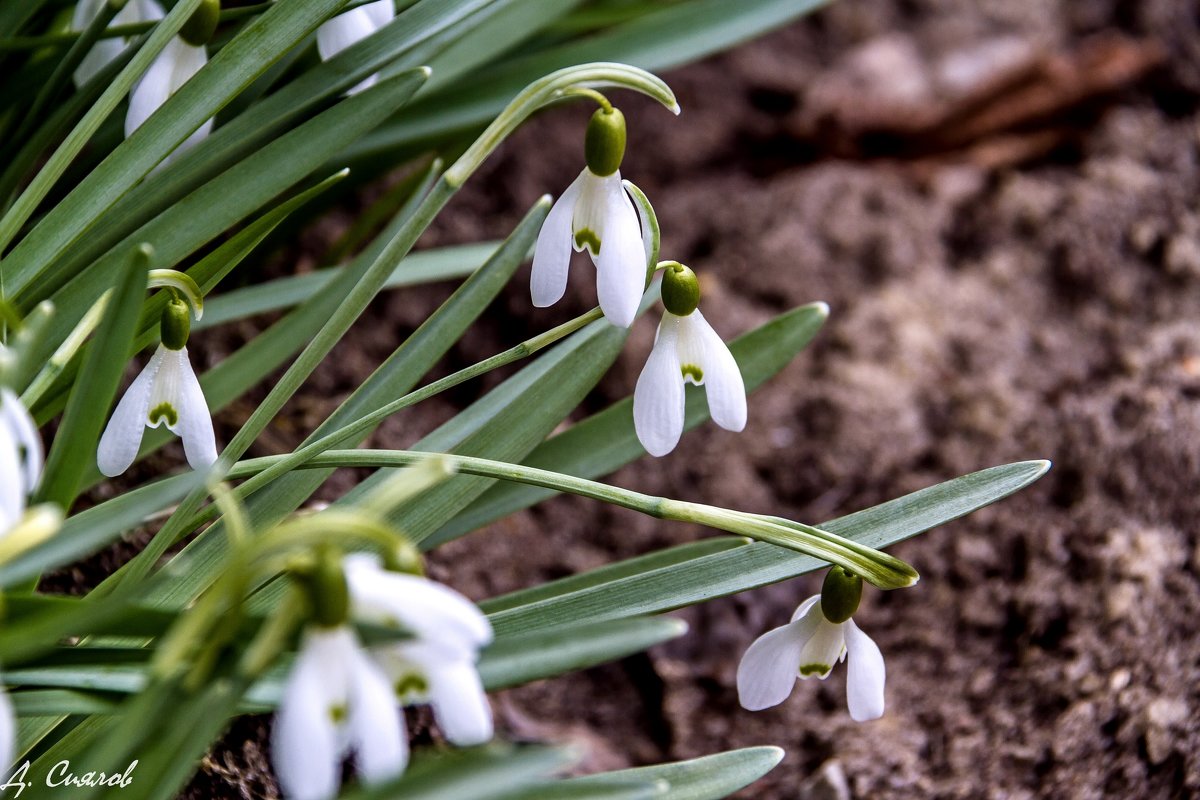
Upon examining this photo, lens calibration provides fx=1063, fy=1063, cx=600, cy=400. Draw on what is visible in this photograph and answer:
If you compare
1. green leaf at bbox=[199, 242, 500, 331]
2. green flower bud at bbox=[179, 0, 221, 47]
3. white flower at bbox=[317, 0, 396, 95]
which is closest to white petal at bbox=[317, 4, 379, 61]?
white flower at bbox=[317, 0, 396, 95]

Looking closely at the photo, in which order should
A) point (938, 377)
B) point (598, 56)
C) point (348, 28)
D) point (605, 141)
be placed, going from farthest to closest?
point (938, 377), point (598, 56), point (348, 28), point (605, 141)

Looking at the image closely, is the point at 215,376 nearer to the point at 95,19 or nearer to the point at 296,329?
the point at 296,329

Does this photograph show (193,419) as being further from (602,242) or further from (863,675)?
(863,675)

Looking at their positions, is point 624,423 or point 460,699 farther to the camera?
point 624,423

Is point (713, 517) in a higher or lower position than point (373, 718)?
higher

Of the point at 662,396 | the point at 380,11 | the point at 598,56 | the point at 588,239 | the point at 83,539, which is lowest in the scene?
the point at 83,539

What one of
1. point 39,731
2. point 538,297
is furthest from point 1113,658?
point 39,731

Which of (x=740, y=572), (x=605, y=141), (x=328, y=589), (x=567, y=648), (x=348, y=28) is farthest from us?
(x=348, y=28)

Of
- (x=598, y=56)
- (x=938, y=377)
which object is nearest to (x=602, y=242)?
(x=598, y=56)
